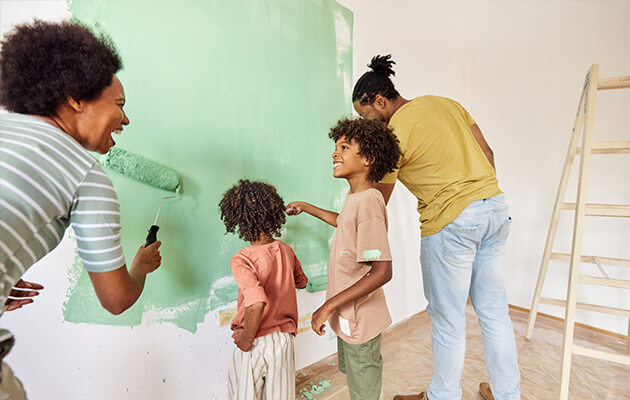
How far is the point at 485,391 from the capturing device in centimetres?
142

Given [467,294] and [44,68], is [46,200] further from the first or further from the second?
[467,294]

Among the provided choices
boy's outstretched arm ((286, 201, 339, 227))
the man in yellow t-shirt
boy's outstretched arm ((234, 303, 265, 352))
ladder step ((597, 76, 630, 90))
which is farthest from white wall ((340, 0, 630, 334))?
boy's outstretched arm ((234, 303, 265, 352))

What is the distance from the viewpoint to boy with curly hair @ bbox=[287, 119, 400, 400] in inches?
36.3

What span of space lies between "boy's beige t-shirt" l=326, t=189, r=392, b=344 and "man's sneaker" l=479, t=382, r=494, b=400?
2.54 ft

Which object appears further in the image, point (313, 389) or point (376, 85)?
point (313, 389)

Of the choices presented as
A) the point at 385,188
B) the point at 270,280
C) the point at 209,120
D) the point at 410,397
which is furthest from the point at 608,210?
the point at 209,120

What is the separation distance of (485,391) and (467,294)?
2.01 feet

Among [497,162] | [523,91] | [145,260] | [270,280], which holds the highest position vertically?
[523,91]

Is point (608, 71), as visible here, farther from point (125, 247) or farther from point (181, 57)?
point (125, 247)

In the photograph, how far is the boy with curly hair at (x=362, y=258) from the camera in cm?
92

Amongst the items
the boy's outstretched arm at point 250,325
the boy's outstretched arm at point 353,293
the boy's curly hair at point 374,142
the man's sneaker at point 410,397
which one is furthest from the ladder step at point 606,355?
the boy's outstretched arm at point 250,325

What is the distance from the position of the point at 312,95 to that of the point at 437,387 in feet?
4.45

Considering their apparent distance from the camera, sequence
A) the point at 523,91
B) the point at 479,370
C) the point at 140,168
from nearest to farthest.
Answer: the point at 140,168 < the point at 479,370 < the point at 523,91

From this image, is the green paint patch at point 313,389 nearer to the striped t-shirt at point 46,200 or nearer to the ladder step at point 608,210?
the striped t-shirt at point 46,200
